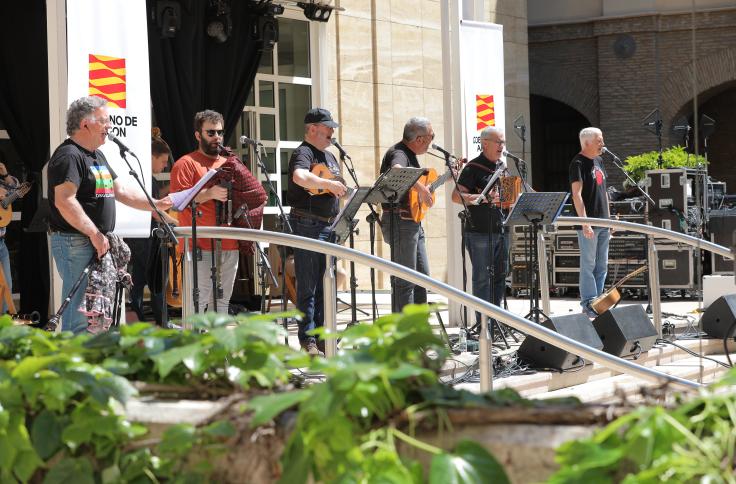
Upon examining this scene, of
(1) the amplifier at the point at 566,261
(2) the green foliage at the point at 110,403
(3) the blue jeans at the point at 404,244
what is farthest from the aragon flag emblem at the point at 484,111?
(2) the green foliage at the point at 110,403

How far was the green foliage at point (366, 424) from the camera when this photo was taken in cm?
176

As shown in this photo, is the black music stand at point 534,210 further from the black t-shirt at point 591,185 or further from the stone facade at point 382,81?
the stone facade at point 382,81

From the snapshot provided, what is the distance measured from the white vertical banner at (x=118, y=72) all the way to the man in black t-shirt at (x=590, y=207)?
4142 mm

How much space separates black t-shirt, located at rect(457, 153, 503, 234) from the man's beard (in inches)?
89.0

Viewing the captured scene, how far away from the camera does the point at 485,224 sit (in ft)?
29.3

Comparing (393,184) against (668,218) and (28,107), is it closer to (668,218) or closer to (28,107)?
(28,107)

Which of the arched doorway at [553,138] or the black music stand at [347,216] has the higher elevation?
the arched doorway at [553,138]

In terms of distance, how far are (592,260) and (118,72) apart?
462 cm

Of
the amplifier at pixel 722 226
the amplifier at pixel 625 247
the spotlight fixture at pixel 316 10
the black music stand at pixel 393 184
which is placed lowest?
the amplifier at pixel 625 247

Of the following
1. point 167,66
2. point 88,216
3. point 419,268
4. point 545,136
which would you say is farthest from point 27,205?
point 545,136

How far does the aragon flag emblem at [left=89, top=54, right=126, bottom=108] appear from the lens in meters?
6.94

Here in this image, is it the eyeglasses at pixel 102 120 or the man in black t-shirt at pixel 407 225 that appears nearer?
the eyeglasses at pixel 102 120

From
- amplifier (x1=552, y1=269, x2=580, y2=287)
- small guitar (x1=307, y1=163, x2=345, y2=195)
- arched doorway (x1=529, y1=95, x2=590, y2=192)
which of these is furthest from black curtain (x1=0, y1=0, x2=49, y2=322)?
arched doorway (x1=529, y1=95, x2=590, y2=192)

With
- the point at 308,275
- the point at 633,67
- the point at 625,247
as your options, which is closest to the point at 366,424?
the point at 308,275
